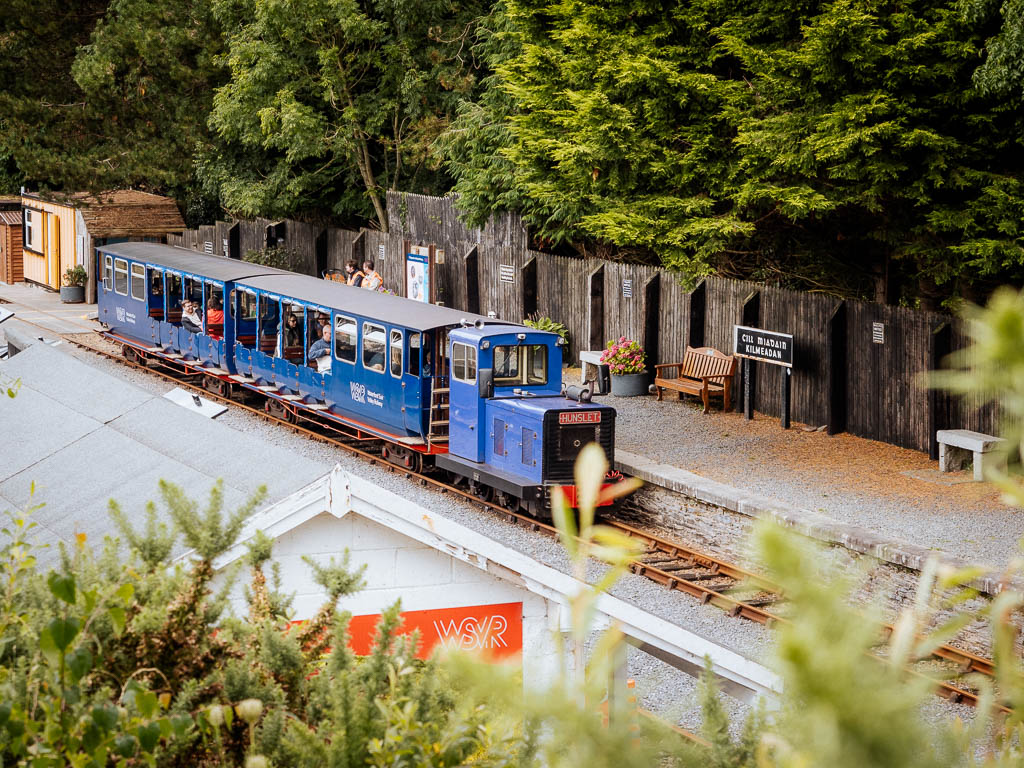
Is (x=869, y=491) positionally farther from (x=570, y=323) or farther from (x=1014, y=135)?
(x=570, y=323)

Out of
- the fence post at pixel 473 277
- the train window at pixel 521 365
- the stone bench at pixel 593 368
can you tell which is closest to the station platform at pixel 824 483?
the stone bench at pixel 593 368

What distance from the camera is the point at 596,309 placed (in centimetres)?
2520

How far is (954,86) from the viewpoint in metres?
15.8

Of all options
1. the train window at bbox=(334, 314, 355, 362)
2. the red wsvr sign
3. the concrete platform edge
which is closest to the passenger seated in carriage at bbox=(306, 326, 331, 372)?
the train window at bbox=(334, 314, 355, 362)

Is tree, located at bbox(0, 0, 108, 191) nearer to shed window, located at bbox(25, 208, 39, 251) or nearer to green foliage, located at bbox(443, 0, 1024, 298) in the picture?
shed window, located at bbox(25, 208, 39, 251)

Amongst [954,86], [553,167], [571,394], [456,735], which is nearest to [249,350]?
[553,167]

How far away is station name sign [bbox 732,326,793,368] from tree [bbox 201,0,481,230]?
530 inches

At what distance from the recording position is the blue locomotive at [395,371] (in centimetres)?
1584

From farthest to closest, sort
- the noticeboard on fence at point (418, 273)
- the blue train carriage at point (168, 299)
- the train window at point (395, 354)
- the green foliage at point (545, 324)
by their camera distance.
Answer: the noticeboard on fence at point (418, 273), the green foliage at point (545, 324), the blue train carriage at point (168, 299), the train window at point (395, 354)

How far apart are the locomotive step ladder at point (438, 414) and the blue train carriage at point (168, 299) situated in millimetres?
6764

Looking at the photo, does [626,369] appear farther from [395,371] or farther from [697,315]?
[395,371]

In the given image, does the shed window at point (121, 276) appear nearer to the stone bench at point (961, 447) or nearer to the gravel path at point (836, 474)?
the gravel path at point (836, 474)

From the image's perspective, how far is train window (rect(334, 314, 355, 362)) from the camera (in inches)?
745

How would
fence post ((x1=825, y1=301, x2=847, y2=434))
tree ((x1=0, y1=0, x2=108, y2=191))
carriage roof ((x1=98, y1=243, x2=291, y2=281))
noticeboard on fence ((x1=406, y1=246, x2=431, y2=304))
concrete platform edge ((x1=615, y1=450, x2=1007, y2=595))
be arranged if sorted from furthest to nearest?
tree ((x1=0, y1=0, x2=108, y2=191))
noticeboard on fence ((x1=406, y1=246, x2=431, y2=304))
carriage roof ((x1=98, y1=243, x2=291, y2=281))
fence post ((x1=825, y1=301, x2=847, y2=434))
concrete platform edge ((x1=615, y1=450, x2=1007, y2=595))
